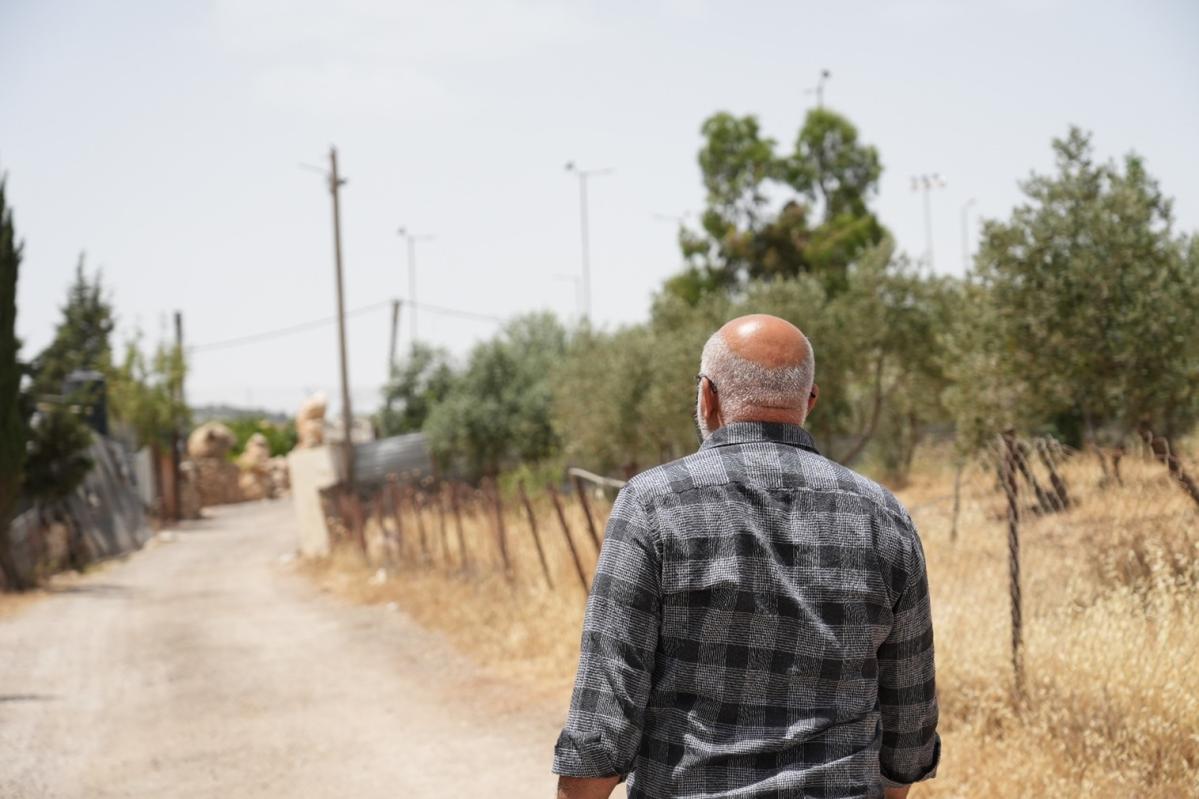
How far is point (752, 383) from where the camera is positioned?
94.0 inches

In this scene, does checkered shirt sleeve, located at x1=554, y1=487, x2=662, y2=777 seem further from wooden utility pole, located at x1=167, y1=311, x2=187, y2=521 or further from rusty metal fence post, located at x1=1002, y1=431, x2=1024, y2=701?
wooden utility pole, located at x1=167, y1=311, x2=187, y2=521

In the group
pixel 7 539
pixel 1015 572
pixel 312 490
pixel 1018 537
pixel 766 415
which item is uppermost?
pixel 766 415

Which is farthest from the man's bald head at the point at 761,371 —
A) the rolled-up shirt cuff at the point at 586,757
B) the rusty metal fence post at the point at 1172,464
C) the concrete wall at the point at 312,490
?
the concrete wall at the point at 312,490

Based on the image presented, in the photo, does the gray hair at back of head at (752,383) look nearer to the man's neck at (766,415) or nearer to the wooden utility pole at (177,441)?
the man's neck at (766,415)

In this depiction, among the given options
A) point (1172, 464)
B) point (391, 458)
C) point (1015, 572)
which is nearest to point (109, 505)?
point (391, 458)

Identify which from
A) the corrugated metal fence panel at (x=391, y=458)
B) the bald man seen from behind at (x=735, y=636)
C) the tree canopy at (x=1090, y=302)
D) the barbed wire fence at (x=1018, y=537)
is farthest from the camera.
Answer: the corrugated metal fence panel at (x=391, y=458)

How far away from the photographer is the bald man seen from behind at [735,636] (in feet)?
7.31

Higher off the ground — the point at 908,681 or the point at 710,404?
the point at 710,404

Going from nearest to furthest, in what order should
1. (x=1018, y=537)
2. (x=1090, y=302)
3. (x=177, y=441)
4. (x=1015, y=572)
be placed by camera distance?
(x=1015, y=572)
(x=1018, y=537)
(x=1090, y=302)
(x=177, y=441)

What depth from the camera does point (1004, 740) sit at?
5.89m

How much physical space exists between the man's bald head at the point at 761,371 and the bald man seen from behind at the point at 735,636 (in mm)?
96

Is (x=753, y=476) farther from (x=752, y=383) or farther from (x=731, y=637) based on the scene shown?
(x=731, y=637)

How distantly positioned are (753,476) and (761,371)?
9.0 inches

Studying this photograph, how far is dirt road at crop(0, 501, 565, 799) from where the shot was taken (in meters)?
7.03
